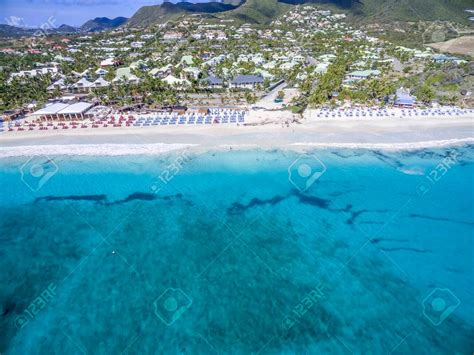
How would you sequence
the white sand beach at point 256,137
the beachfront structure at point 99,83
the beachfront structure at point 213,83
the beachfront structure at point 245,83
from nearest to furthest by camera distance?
the white sand beach at point 256,137 < the beachfront structure at point 245,83 < the beachfront structure at point 213,83 < the beachfront structure at point 99,83

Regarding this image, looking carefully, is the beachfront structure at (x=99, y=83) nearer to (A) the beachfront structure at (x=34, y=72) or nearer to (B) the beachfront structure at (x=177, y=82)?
(B) the beachfront structure at (x=177, y=82)

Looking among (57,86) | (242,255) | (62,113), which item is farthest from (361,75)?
(57,86)

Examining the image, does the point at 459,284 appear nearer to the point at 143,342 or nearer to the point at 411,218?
the point at 411,218

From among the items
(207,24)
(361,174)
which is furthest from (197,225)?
(207,24)

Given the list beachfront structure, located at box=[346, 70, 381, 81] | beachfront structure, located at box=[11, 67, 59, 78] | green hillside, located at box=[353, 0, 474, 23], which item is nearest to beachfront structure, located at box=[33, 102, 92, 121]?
beachfront structure, located at box=[11, 67, 59, 78]

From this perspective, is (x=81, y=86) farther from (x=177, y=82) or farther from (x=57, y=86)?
(x=177, y=82)

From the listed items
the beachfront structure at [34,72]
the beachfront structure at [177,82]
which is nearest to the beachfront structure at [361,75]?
the beachfront structure at [177,82]
